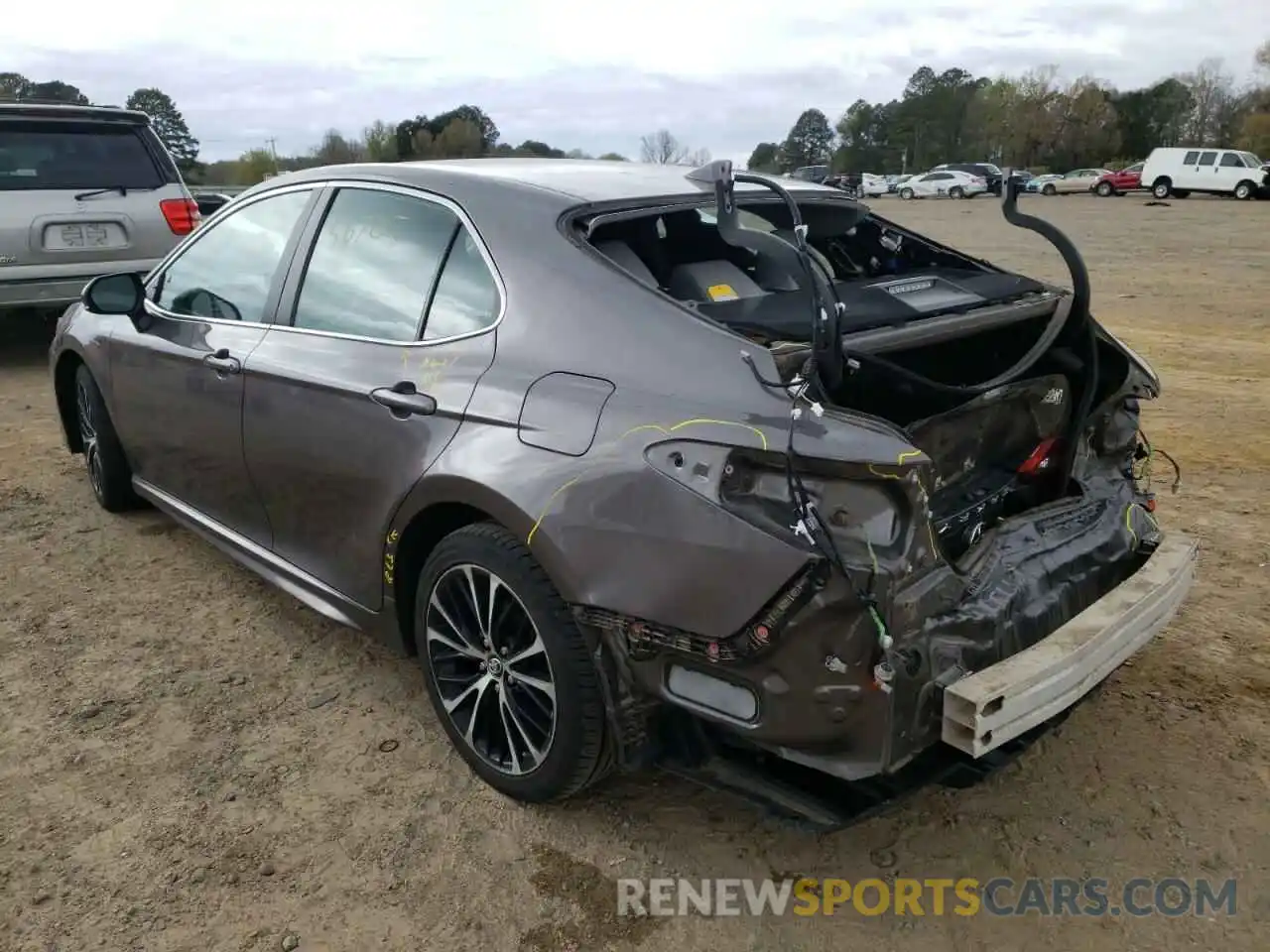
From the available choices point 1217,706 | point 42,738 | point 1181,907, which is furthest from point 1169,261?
point 42,738

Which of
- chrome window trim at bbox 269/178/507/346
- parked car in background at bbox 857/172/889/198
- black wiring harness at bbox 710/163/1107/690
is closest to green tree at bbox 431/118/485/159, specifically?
parked car in background at bbox 857/172/889/198

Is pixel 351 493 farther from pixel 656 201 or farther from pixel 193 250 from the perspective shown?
pixel 193 250

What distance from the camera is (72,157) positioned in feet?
25.0

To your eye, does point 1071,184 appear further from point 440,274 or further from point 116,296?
point 440,274

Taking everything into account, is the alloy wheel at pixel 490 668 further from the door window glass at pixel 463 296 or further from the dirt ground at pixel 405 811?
the door window glass at pixel 463 296

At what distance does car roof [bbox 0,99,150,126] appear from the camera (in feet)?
24.0

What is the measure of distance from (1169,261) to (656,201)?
1476 centimetres

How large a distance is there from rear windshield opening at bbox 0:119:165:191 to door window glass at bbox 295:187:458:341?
557 centimetres

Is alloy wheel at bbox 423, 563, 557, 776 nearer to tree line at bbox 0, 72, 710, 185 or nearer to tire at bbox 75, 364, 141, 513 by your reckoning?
tire at bbox 75, 364, 141, 513

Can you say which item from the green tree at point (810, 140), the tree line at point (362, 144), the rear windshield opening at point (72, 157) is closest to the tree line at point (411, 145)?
the tree line at point (362, 144)

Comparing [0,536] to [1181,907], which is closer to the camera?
[1181,907]

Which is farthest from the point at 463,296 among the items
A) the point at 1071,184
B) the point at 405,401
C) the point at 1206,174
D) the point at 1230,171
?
the point at 1071,184

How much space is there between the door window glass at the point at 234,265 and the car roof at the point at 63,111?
14.5 ft

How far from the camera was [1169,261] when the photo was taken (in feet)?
49.3
